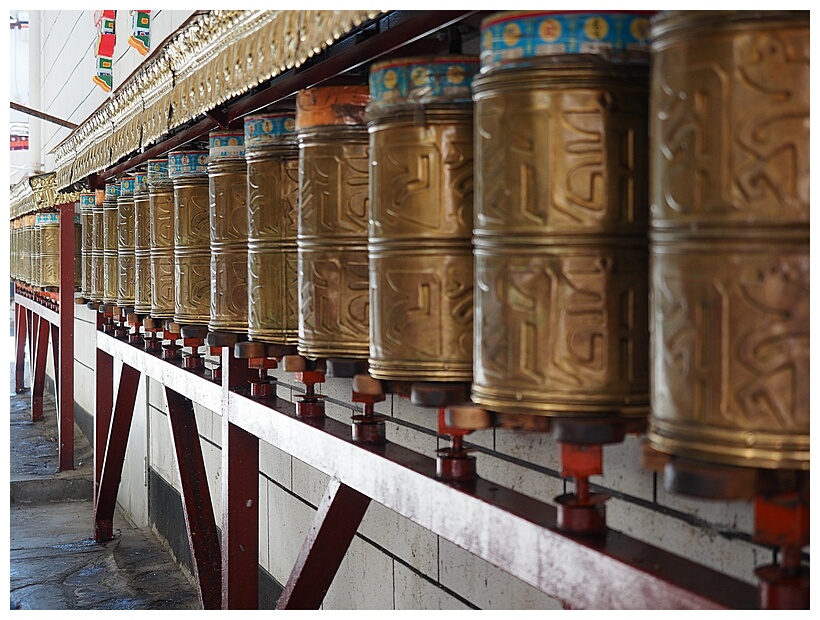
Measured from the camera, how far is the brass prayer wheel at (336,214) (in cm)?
225

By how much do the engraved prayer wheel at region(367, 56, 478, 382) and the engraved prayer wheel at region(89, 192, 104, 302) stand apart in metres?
3.87

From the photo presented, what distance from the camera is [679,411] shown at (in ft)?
4.28

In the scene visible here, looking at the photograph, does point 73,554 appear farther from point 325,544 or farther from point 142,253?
point 325,544

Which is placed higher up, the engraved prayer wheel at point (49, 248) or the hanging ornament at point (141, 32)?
the hanging ornament at point (141, 32)

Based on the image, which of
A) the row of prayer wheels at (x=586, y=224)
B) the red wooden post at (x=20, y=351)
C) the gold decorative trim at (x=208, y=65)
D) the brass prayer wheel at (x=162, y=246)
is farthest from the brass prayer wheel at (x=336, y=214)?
the red wooden post at (x=20, y=351)

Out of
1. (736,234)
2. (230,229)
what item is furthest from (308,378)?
(736,234)

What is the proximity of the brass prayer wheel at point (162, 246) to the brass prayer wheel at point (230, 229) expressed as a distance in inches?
34.4

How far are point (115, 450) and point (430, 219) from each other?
15.2 ft

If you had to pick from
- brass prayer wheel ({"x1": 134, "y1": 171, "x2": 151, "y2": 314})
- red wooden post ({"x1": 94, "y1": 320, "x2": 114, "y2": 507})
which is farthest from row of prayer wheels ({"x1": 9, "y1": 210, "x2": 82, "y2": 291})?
brass prayer wheel ({"x1": 134, "y1": 171, "x2": 151, "y2": 314})

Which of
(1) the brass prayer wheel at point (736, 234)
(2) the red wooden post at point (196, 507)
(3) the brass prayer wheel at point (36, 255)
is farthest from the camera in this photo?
(3) the brass prayer wheel at point (36, 255)

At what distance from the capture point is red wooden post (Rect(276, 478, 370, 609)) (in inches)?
107

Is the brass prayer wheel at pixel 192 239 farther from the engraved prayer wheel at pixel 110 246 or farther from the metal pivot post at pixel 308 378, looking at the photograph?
the engraved prayer wheel at pixel 110 246

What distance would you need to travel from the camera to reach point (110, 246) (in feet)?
17.1
